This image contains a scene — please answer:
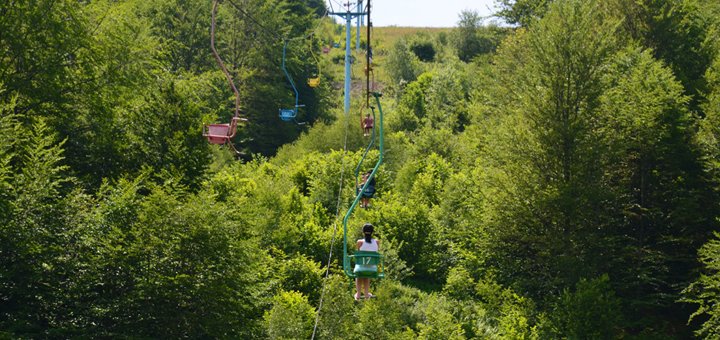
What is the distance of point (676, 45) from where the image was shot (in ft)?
153

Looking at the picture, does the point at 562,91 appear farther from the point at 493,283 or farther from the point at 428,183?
the point at 428,183

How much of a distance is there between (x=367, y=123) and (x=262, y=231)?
48.9 feet

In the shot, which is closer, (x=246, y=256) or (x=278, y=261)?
(x=246, y=256)

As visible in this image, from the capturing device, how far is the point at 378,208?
46312 mm

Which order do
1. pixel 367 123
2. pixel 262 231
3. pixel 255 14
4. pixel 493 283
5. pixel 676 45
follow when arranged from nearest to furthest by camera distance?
pixel 367 123 → pixel 493 283 → pixel 262 231 → pixel 676 45 → pixel 255 14

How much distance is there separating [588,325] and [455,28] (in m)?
80.3

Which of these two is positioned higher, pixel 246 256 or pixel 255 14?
pixel 255 14

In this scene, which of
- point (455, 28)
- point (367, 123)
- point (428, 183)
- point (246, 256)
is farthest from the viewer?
point (455, 28)

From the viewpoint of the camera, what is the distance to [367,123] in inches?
1045

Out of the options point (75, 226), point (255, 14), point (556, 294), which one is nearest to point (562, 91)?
point (556, 294)

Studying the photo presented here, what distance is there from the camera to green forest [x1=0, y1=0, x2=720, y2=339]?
28.7 metres

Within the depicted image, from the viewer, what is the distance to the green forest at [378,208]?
28.7m

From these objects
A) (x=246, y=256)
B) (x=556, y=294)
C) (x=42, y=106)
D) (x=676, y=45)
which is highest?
(x=676, y=45)

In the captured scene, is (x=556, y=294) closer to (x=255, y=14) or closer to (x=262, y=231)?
(x=262, y=231)
